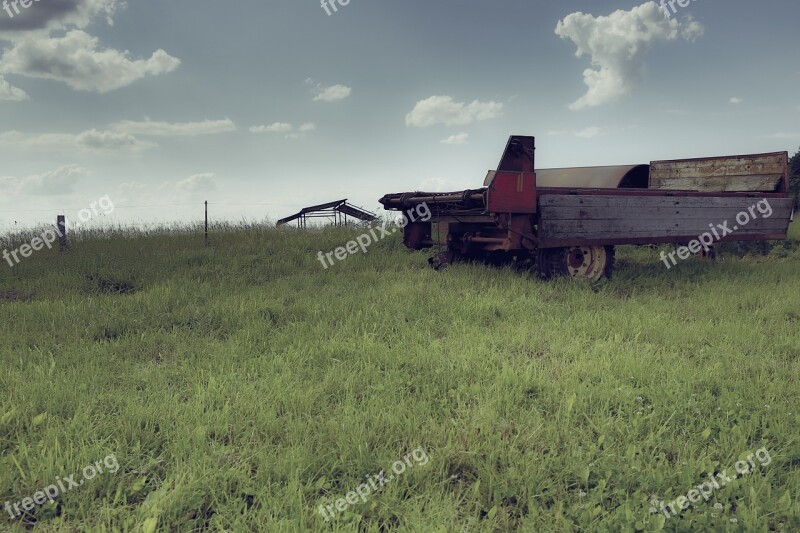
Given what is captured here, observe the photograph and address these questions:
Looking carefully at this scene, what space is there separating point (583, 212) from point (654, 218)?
65.0 inches

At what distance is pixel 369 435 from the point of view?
3156mm

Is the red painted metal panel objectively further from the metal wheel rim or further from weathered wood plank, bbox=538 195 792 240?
the metal wheel rim

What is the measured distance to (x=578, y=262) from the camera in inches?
332

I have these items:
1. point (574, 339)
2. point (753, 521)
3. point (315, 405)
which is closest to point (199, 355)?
point (315, 405)

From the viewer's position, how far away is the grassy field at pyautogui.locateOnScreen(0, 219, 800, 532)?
2.62 metres

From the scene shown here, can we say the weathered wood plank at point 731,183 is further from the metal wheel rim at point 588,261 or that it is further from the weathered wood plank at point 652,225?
the metal wheel rim at point 588,261

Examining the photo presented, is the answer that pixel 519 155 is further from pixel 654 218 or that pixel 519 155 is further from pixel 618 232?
pixel 654 218

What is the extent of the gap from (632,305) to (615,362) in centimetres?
239

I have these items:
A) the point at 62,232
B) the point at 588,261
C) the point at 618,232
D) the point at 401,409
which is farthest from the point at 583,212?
the point at 62,232

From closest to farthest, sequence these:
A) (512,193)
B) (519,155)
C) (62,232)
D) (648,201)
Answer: (512,193) < (519,155) < (648,201) < (62,232)

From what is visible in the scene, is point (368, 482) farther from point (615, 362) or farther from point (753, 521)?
point (615, 362)

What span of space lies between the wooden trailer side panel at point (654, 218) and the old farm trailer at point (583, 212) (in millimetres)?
16

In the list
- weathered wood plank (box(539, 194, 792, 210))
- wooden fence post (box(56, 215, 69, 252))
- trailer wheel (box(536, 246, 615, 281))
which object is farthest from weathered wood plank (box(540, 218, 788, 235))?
wooden fence post (box(56, 215, 69, 252))

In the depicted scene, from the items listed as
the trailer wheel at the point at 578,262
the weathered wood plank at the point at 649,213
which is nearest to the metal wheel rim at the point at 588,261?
the trailer wheel at the point at 578,262
